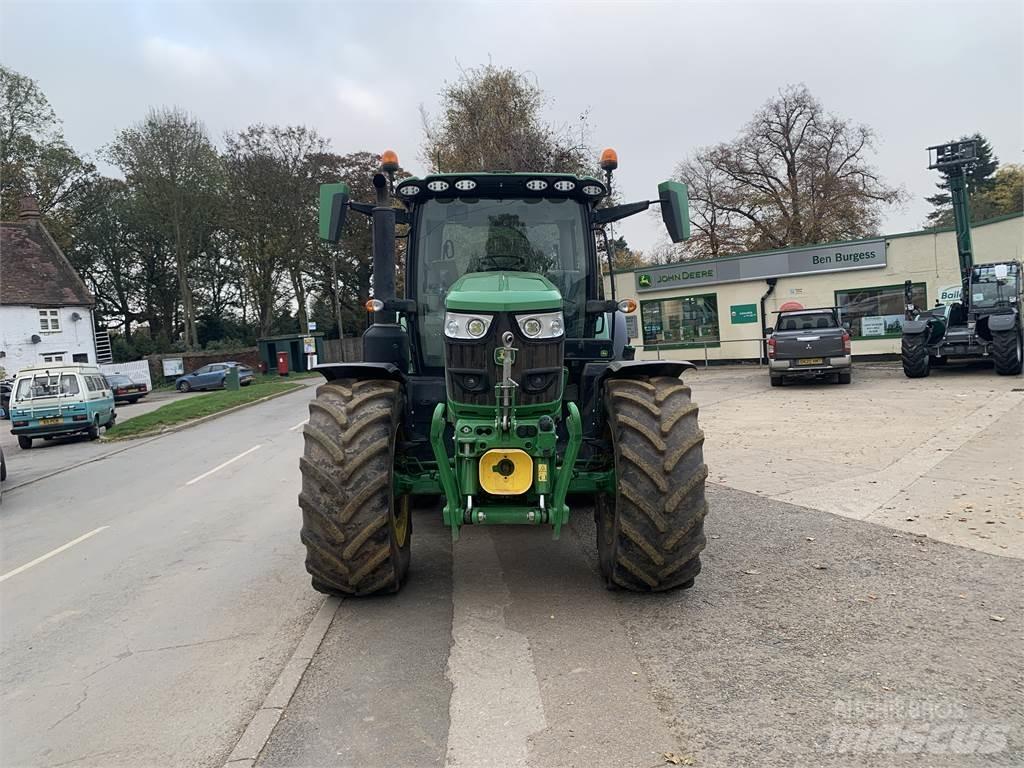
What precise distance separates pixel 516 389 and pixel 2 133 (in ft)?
166

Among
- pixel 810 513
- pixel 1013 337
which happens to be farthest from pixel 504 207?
pixel 1013 337

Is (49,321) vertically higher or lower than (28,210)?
lower

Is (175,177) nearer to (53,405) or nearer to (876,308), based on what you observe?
(53,405)

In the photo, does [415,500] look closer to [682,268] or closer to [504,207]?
[504,207]

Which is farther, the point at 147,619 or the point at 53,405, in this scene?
the point at 53,405

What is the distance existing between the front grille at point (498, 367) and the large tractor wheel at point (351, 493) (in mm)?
538

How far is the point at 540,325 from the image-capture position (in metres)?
4.48

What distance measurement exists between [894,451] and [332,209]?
786 centimetres

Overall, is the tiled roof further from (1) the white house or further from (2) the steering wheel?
(2) the steering wheel

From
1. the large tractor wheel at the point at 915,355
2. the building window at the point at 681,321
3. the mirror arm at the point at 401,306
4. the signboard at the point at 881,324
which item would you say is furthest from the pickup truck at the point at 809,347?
the mirror arm at the point at 401,306

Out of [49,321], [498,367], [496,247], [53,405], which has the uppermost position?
[49,321]

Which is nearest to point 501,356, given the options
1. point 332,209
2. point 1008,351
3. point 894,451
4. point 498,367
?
point 498,367

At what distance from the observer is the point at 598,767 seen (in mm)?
2916

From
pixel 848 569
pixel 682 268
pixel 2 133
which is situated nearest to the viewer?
pixel 848 569
